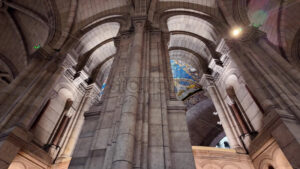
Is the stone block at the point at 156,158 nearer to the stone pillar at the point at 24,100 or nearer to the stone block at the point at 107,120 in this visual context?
the stone block at the point at 107,120

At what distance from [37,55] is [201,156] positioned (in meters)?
7.13

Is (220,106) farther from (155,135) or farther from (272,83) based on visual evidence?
Result: (155,135)

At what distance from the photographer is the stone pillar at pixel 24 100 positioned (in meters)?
4.29

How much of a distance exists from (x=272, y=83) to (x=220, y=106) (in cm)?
281

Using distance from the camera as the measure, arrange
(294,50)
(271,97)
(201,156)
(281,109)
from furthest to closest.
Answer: (294,50) < (201,156) < (271,97) < (281,109)

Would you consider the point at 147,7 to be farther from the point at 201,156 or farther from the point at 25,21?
the point at 25,21

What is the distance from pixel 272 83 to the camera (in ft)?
16.4

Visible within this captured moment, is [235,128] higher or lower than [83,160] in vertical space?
higher

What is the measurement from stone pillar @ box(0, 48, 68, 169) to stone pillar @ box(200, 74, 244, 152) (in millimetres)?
6381

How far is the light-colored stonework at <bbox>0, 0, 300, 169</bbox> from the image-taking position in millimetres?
3387

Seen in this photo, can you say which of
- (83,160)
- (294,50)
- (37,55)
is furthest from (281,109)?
(37,55)

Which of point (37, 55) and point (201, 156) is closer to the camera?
point (201, 156)

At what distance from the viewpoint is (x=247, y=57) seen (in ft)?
20.0

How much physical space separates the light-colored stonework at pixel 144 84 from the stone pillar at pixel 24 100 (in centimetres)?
3
